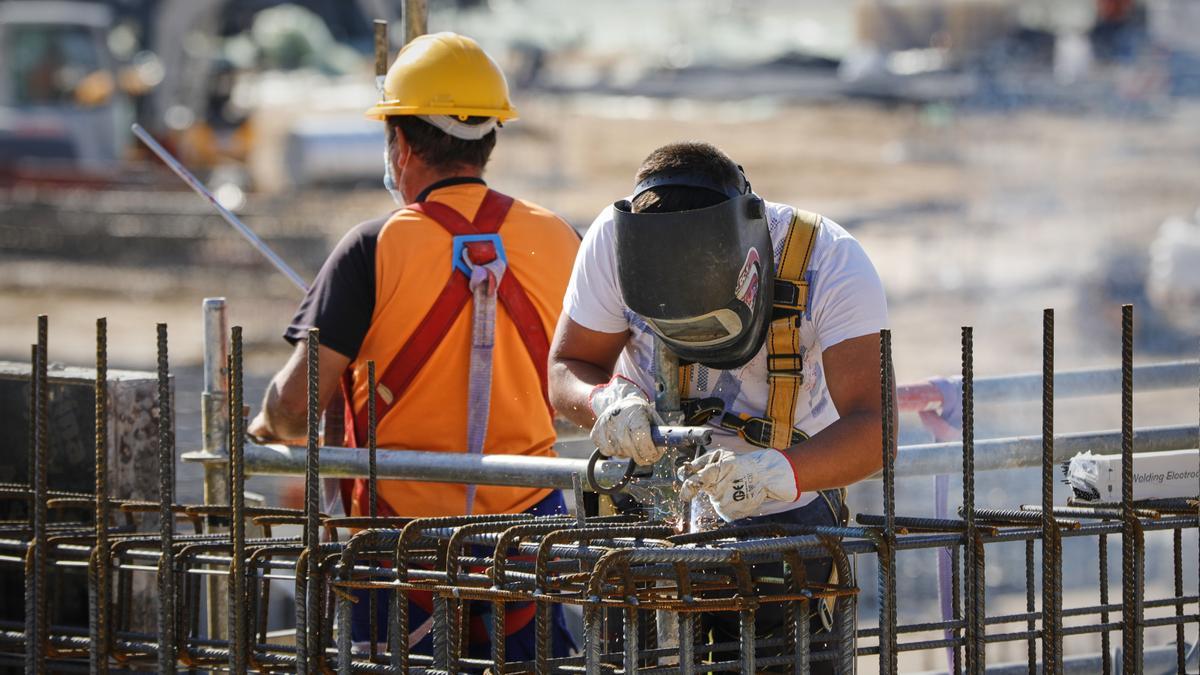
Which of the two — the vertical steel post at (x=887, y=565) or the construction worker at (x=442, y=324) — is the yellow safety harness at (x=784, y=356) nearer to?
the vertical steel post at (x=887, y=565)

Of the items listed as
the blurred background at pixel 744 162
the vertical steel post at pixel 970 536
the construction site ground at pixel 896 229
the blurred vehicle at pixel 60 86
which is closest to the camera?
the vertical steel post at pixel 970 536

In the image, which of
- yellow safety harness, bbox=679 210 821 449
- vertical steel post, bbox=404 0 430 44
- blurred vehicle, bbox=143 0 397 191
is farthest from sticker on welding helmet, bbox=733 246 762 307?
blurred vehicle, bbox=143 0 397 191

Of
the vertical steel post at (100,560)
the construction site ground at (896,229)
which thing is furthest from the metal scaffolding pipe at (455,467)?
the construction site ground at (896,229)

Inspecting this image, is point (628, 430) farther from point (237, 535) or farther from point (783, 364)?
point (237, 535)

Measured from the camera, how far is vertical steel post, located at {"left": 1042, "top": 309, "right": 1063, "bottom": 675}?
10.2ft

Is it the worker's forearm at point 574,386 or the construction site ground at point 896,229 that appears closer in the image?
the worker's forearm at point 574,386

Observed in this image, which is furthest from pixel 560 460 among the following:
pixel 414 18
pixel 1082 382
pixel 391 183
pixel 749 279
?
pixel 414 18

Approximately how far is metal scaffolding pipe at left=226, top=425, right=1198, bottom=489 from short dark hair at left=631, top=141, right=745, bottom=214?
0.76 m

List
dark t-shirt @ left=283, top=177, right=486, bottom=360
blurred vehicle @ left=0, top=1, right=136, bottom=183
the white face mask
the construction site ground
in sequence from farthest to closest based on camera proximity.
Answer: blurred vehicle @ left=0, top=1, right=136, bottom=183 → the construction site ground → the white face mask → dark t-shirt @ left=283, top=177, right=486, bottom=360

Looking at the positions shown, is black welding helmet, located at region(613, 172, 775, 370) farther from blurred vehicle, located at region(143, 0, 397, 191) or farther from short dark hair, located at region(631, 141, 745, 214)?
blurred vehicle, located at region(143, 0, 397, 191)

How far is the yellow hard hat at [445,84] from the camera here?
14.6 feet

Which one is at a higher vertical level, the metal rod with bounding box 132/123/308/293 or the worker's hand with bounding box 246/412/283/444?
the metal rod with bounding box 132/123/308/293

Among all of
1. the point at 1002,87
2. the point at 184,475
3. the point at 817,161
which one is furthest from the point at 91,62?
the point at 1002,87

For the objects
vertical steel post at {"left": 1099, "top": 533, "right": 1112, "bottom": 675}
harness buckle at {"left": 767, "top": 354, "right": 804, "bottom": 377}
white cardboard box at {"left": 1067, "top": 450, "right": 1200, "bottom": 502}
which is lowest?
vertical steel post at {"left": 1099, "top": 533, "right": 1112, "bottom": 675}
